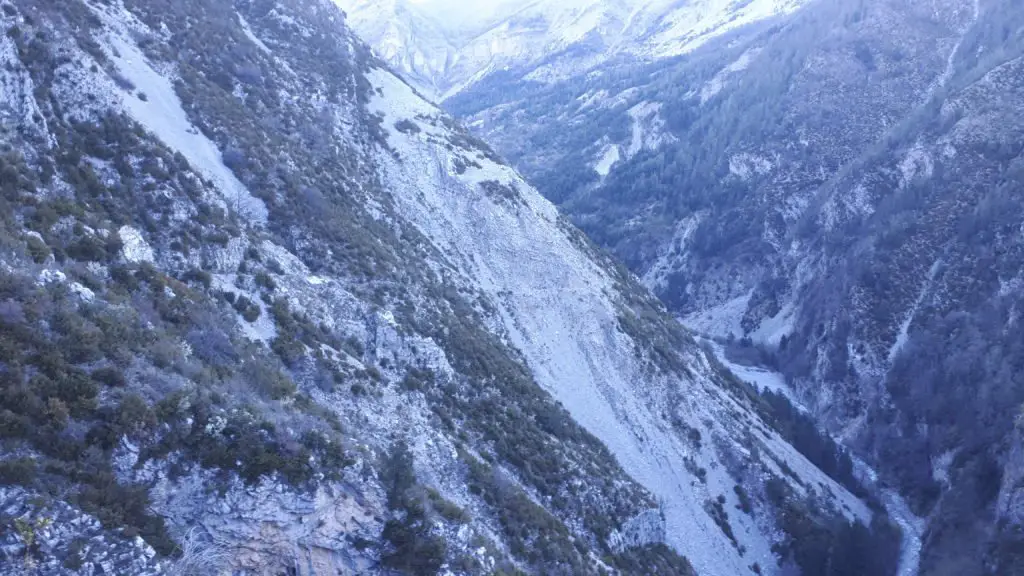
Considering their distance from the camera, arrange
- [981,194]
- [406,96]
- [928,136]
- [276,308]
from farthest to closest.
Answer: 1. [928,136]
2. [981,194]
3. [406,96]
4. [276,308]

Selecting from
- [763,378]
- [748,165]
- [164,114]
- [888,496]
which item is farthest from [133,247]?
[748,165]

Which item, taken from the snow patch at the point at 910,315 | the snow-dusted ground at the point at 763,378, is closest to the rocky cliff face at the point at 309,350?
the snow-dusted ground at the point at 763,378

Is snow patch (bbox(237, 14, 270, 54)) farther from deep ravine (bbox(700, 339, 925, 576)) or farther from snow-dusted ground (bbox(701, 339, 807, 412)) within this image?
deep ravine (bbox(700, 339, 925, 576))

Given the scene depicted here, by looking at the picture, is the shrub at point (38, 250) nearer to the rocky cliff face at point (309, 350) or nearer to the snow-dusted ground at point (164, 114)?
the rocky cliff face at point (309, 350)

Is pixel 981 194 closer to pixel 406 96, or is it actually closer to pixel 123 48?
pixel 406 96

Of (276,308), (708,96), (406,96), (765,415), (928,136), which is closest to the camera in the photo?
(276,308)

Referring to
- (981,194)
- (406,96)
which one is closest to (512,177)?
(406,96)
